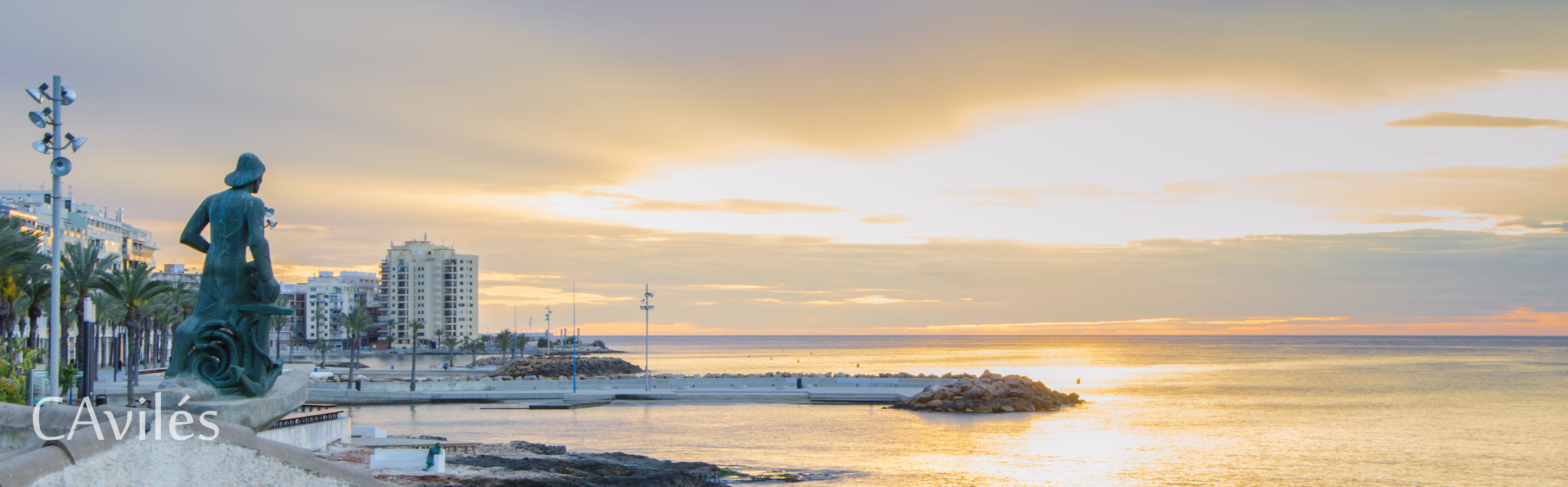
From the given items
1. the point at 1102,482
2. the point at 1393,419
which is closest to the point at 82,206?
the point at 1102,482

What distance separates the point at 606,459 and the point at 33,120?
17202 mm

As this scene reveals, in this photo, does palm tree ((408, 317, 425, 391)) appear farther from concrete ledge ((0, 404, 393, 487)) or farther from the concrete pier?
concrete ledge ((0, 404, 393, 487))

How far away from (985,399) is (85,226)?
288 ft

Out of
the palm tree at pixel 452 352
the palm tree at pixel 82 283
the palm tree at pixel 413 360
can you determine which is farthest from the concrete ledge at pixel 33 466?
the palm tree at pixel 452 352

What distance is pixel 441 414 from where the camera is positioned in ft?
183

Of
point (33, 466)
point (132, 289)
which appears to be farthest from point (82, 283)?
point (33, 466)

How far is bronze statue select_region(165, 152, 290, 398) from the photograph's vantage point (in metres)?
13.9

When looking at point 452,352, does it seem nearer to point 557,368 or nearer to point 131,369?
point 557,368

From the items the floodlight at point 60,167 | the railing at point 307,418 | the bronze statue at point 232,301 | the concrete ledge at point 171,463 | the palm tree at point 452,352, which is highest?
the floodlight at point 60,167

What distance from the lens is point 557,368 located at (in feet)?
323

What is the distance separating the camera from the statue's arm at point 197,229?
14266mm

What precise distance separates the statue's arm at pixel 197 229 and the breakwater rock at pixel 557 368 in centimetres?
7161

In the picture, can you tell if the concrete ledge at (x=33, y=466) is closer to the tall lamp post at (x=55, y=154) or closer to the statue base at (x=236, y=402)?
the statue base at (x=236, y=402)

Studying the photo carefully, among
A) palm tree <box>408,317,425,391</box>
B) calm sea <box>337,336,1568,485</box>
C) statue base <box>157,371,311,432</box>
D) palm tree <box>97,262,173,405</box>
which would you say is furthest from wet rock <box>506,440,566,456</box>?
palm tree <box>408,317,425,391</box>
